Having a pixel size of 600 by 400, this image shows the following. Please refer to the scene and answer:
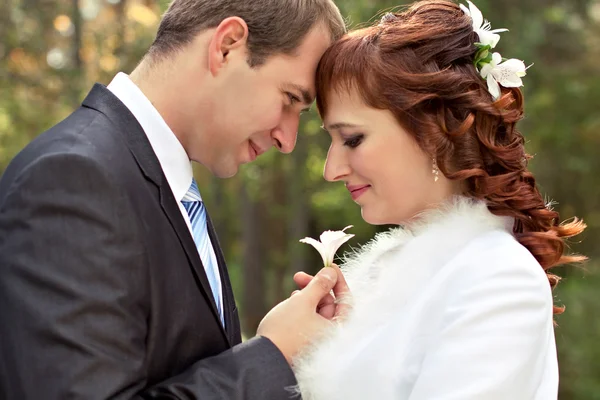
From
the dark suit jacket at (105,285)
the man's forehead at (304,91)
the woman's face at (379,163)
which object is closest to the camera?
the dark suit jacket at (105,285)

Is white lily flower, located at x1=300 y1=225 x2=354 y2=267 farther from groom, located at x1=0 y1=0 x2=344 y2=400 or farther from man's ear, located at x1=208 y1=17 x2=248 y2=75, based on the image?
man's ear, located at x1=208 y1=17 x2=248 y2=75

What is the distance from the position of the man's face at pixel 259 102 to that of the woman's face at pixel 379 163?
0.13 metres

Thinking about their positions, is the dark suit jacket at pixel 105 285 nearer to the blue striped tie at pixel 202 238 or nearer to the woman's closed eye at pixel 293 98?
the blue striped tie at pixel 202 238

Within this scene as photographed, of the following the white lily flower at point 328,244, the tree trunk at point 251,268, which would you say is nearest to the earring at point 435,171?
the white lily flower at point 328,244

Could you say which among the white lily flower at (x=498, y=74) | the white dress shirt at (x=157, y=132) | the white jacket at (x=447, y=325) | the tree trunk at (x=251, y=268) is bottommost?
the tree trunk at (x=251, y=268)

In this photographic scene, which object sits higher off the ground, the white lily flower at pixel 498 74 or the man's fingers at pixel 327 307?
the white lily flower at pixel 498 74

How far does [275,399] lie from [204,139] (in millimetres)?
902

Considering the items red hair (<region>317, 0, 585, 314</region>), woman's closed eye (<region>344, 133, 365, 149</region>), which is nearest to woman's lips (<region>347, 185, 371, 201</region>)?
woman's closed eye (<region>344, 133, 365, 149</region>)

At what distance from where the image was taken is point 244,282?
58.5ft

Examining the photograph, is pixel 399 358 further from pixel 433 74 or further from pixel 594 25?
pixel 594 25

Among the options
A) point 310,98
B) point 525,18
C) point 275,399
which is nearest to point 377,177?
point 310,98

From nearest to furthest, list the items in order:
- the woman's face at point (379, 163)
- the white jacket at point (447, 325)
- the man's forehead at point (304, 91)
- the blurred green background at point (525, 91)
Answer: the white jacket at point (447, 325), the woman's face at point (379, 163), the man's forehead at point (304, 91), the blurred green background at point (525, 91)

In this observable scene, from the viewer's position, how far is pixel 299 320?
256 centimetres

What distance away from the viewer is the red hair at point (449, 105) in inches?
106
